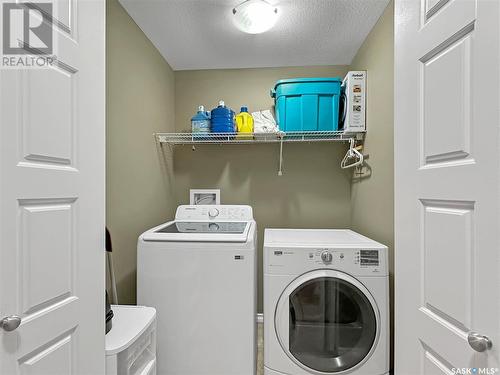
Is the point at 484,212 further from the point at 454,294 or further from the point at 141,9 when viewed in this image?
the point at 141,9

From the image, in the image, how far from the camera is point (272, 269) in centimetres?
154

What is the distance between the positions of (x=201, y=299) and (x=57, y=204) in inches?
39.1

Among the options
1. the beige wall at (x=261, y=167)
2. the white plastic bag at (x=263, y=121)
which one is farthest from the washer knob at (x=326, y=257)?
the white plastic bag at (x=263, y=121)

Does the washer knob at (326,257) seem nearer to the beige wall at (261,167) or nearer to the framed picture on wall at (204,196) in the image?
the beige wall at (261,167)

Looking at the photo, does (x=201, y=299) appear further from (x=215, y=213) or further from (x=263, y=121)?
(x=263, y=121)

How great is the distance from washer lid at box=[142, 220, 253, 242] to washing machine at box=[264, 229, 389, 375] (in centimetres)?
26

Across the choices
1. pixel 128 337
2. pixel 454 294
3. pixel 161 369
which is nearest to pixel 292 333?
pixel 161 369

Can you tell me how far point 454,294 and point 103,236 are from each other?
122 centimetres

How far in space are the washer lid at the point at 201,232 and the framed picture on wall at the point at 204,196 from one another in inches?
15.8

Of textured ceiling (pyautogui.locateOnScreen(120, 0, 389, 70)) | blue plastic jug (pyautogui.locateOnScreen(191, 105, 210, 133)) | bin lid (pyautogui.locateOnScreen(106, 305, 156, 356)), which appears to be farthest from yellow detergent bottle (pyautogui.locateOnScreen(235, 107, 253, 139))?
bin lid (pyautogui.locateOnScreen(106, 305, 156, 356))

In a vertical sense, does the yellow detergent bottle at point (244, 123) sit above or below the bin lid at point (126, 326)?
above

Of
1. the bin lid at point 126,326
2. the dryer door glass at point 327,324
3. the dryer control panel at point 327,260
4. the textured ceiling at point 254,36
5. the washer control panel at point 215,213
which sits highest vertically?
the textured ceiling at point 254,36

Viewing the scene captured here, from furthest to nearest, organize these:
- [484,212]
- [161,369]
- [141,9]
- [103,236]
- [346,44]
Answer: [346,44] < [141,9] < [161,369] < [103,236] < [484,212]

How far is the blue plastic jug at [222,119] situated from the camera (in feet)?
6.82
